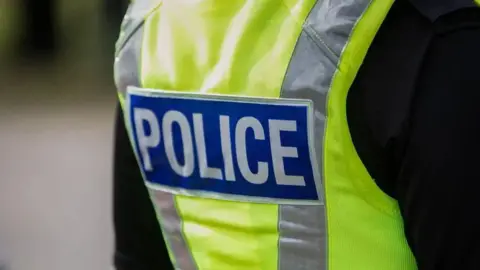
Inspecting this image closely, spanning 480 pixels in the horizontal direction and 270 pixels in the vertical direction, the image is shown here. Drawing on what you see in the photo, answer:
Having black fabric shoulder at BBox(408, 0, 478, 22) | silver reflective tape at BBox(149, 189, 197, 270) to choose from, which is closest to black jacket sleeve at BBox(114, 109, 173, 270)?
silver reflective tape at BBox(149, 189, 197, 270)

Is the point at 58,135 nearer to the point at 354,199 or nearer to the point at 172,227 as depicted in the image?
the point at 172,227

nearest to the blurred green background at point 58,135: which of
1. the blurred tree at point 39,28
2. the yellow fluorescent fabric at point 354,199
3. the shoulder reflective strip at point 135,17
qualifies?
the blurred tree at point 39,28

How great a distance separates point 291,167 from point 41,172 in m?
1.26

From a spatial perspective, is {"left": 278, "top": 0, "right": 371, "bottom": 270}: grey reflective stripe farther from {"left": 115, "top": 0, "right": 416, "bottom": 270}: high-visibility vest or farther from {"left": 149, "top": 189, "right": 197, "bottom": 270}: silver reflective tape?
{"left": 149, "top": 189, "right": 197, "bottom": 270}: silver reflective tape

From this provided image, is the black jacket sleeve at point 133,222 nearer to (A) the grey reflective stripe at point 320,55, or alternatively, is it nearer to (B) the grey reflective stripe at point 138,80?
(B) the grey reflective stripe at point 138,80

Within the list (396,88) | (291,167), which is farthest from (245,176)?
(396,88)

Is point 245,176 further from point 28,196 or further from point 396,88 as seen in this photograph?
point 28,196

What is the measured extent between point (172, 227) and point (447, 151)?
0.88ft

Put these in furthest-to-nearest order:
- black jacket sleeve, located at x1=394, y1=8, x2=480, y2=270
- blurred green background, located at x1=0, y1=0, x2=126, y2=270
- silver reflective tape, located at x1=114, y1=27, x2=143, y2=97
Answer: blurred green background, located at x1=0, y1=0, x2=126, y2=270, silver reflective tape, located at x1=114, y1=27, x2=143, y2=97, black jacket sleeve, located at x1=394, y1=8, x2=480, y2=270

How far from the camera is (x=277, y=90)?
0.59 metres

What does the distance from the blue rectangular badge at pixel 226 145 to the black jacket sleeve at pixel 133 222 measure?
64 mm

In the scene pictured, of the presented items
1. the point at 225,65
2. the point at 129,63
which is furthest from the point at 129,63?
the point at 225,65

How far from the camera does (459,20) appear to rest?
0.53 metres

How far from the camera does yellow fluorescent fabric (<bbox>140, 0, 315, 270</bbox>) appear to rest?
60 centimetres
